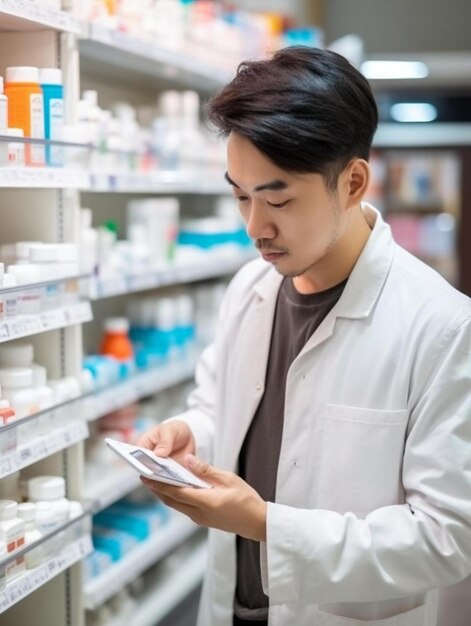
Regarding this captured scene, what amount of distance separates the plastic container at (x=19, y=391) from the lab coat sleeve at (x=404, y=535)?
64cm

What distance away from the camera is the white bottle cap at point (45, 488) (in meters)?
2.01

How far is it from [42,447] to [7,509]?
0.17m

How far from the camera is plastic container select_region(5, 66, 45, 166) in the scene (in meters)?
1.92

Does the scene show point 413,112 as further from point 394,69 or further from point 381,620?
point 381,620

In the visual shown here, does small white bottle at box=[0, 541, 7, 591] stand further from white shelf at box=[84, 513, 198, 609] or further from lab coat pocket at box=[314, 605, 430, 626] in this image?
white shelf at box=[84, 513, 198, 609]

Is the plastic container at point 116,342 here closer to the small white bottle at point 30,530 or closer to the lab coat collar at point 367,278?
the small white bottle at point 30,530

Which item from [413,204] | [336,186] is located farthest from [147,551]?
[413,204]

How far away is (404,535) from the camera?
1611 millimetres

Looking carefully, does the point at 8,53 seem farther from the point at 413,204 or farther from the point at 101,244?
the point at 413,204

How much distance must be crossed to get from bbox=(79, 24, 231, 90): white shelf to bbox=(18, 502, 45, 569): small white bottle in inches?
51.1

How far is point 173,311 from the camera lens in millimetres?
3504

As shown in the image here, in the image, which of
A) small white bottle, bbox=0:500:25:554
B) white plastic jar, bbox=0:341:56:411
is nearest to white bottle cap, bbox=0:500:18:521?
small white bottle, bbox=0:500:25:554

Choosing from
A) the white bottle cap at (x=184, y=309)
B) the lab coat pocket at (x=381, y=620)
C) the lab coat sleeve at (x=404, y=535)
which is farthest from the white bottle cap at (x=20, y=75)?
the white bottle cap at (x=184, y=309)

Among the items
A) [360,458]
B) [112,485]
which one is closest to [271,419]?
[360,458]
